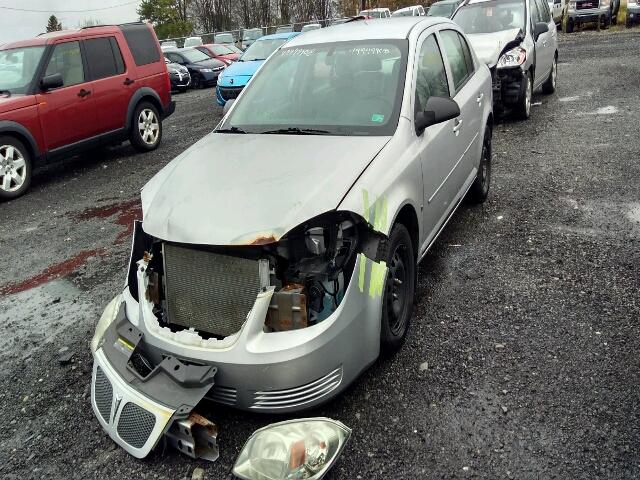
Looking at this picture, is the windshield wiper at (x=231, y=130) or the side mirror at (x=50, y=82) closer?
the windshield wiper at (x=231, y=130)

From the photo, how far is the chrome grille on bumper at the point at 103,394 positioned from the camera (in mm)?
2975

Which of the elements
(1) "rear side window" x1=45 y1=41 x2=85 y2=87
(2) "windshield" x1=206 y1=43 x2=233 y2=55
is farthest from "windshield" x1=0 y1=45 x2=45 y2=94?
(2) "windshield" x1=206 y1=43 x2=233 y2=55

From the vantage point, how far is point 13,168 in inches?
312

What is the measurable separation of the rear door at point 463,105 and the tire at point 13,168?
5.83 meters

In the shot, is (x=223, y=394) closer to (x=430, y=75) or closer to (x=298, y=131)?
(x=298, y=131)

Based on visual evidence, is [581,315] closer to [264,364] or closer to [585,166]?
[264,364]

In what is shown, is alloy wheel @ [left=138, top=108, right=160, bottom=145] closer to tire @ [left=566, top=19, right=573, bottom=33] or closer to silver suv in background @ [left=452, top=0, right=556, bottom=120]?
silver suv in background @ [left=452, top=0, right=556, bottom=120]

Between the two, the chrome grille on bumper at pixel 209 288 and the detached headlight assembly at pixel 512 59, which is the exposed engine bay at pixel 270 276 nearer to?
the chrome grille on bumper at pixel 209 288

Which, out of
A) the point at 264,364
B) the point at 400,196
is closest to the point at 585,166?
the point at 400,196

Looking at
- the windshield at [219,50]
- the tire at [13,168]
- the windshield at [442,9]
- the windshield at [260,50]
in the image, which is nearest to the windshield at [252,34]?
the windshield at [219,50]

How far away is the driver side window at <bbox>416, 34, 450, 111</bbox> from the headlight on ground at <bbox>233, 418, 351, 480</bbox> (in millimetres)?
2205

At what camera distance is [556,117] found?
9781mm

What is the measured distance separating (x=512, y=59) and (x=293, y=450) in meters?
8.14

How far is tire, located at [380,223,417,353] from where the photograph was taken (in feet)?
10.9
